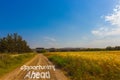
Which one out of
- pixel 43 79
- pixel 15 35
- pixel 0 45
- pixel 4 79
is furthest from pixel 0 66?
pixel 15 35

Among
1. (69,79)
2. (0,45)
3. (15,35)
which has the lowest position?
(69,79)

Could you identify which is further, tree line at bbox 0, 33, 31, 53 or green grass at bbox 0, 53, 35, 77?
tree line at bbox 0, 33, 31, 53

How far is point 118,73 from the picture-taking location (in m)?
14.9

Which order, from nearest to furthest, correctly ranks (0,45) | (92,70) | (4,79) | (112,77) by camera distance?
(112,77)
(4,79)
(92,70)
(0,45)

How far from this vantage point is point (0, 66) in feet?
82.6

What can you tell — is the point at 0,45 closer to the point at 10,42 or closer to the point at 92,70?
the point at 10,42

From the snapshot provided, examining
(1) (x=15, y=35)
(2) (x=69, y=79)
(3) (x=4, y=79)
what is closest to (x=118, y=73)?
(2) (x=69, y=79)

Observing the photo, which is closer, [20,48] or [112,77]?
[112,77]

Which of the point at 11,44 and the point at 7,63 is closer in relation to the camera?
the point at 7,63

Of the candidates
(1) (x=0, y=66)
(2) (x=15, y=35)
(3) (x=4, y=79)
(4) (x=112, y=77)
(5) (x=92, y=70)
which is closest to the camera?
(4) (x=112, y=77)

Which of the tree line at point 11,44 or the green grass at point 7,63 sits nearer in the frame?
the green grass at point 7,63

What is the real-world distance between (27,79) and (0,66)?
38.8 ft

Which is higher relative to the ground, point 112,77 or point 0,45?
point 0,45

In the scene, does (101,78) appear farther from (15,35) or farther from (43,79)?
(15,35)
